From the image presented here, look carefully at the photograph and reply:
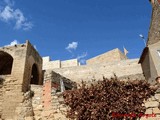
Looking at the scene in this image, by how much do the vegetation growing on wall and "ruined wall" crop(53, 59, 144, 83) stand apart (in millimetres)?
13258

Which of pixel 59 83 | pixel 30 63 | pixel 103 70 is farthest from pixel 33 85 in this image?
pixel 103 70

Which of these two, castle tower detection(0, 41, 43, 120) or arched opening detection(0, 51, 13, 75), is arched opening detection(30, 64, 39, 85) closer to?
castle tower detection(0, 41, 43, 120)

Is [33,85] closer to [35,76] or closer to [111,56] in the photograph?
[35,76]

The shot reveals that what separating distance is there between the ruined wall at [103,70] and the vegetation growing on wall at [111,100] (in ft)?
43.5

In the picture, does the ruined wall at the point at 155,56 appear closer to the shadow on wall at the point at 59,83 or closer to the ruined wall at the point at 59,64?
the shadow on wall at the point at 59,83

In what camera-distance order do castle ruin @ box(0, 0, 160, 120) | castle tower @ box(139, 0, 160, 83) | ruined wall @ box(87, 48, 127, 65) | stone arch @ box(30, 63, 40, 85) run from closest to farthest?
castle ruin @ box(0, 0, 160, 120) < castle tower @ box(139, 0, 160, 83) < stone arch @ box(30, 63, 40, 85) < ruined wall @ box(87, 48, 127, 65)

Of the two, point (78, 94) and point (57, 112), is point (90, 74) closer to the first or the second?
point (57, 112)

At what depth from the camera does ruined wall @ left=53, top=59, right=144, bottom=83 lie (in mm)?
19984

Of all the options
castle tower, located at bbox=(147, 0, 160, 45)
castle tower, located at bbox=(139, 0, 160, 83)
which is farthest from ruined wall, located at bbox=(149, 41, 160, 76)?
castle tower, located at bbox=(147, 0, 160, 45)

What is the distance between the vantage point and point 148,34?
55.6ft

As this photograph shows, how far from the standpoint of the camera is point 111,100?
19.7ft

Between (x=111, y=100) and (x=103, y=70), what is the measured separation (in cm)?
1489

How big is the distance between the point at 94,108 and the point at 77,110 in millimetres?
647

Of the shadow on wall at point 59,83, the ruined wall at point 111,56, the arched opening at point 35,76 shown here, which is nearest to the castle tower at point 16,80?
the arched opening at point 35,76
